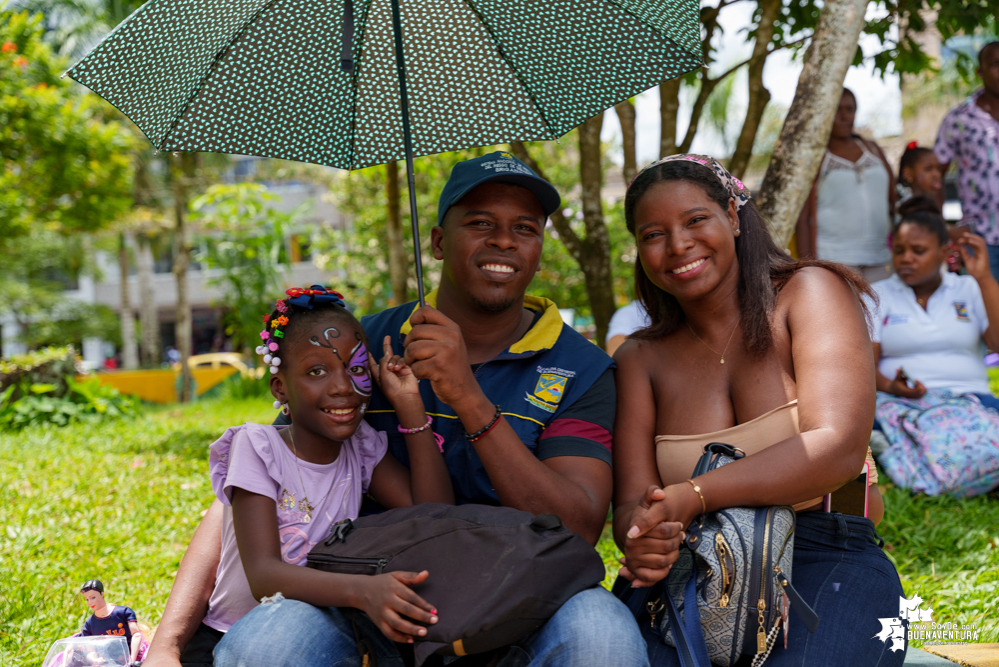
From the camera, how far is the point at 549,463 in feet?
8.53

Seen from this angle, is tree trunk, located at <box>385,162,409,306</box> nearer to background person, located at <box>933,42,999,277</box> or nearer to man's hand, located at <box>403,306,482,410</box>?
background person, located at <box>933,42,999,277</box>

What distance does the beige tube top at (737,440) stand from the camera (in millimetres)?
2475

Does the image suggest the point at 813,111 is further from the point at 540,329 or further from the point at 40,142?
the point at 40,142

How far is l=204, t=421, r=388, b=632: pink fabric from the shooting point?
95.0 inches

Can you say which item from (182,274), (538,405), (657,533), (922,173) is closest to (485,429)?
(538,405)

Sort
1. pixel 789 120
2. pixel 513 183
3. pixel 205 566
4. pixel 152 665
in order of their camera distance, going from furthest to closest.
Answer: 1. pixel 789 120
2. pixel 513 183
3. pixel 205 566
4. pixel 152 665

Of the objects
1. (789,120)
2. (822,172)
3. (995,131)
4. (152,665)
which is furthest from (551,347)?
(995,131)

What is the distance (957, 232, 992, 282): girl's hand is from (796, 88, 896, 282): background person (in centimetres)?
107

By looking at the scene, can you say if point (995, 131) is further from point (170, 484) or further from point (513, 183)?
point (170, 484)

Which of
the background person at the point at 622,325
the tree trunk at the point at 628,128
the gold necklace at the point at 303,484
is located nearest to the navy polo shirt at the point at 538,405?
the gold necklace at the point at 303,484

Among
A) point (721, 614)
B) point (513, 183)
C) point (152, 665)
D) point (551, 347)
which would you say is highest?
point (513, 183)

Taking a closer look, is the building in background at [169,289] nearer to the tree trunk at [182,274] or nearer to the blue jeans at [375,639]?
the tree trunk at [182,274]

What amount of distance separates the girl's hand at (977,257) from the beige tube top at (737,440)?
2794mm

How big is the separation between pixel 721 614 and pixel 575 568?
393mm
